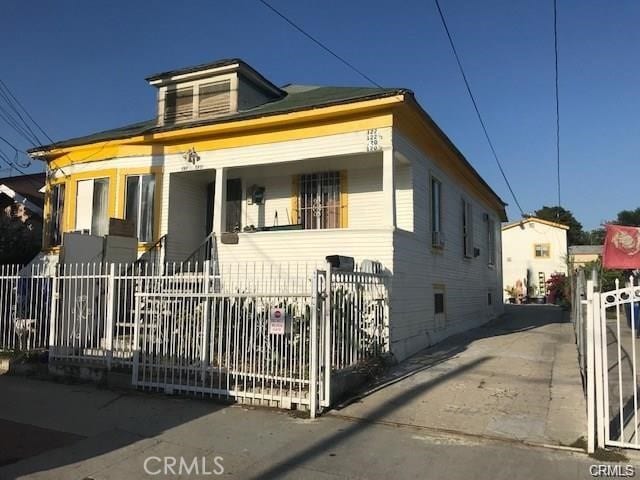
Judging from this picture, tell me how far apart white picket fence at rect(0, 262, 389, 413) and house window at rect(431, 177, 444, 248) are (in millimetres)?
3798

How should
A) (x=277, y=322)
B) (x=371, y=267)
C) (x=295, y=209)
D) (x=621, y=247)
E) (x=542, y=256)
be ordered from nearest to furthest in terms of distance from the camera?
(x=277, y=322) → (x=371, y=267) → (x=295, y=209) → (x=621, y=247) → (x=542, y=256)

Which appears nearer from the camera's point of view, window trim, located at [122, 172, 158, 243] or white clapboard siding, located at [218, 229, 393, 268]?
white clapboard siding, located at [218, 229, 393, 268]

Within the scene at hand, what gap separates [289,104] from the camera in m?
12.9

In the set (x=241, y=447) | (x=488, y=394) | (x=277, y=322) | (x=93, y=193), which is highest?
(x=93, y=193)

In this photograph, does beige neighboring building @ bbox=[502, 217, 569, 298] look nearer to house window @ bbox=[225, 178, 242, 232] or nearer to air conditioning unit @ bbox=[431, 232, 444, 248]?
air conditioning unit @ bbox=[431, 232, 444, 248]

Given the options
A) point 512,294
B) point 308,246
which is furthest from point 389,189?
point 512,294

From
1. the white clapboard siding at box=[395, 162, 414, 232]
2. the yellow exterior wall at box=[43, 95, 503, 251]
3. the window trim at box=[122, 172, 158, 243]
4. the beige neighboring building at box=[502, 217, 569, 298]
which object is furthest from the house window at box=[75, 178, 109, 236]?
the beige neighboring building at box=[502, 217, 569, 298]

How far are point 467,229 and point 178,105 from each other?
30.1 ft

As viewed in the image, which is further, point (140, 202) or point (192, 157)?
point (140, 202)

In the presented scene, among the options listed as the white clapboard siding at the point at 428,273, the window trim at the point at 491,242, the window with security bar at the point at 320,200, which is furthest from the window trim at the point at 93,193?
the window trim at the point at 491,242

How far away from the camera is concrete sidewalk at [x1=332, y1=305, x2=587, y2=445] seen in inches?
255

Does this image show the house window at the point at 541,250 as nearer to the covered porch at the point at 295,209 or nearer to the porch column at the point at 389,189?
the covered porch at the point at 295,209

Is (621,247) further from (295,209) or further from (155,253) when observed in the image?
(155,253)

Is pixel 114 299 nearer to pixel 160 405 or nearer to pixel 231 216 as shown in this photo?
pixel 160 405
